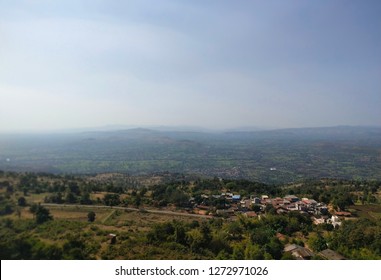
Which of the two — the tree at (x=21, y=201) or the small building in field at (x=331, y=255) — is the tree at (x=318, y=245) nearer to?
the small building in field at (x=331, y=255)

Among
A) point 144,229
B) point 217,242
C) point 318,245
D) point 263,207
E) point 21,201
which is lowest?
point 263,207

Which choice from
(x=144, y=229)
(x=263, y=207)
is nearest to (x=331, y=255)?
(x=144, y=229)

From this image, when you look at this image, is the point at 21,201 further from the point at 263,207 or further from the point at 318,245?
the point at 263,207

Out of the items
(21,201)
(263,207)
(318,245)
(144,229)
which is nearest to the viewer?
(21,201)

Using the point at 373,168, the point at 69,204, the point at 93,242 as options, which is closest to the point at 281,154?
the point at 373,168

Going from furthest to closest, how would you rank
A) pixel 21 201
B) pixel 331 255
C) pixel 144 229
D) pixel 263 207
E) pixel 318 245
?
pixel 263 207
pixel 144 229
pixel 318 245
pixel 331 255
pixel 21 201

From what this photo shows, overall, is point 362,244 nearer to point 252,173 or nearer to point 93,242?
point 93,242

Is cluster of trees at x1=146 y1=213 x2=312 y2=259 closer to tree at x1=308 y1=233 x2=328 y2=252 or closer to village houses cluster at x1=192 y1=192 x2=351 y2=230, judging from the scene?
tree at x1=308 y1=233 x2=328 y2=252

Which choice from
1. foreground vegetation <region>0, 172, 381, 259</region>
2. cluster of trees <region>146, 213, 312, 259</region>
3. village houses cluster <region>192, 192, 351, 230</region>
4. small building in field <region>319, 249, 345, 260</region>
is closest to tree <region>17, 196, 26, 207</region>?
foreground vegetation <region>0, 172, 381, 259</region>

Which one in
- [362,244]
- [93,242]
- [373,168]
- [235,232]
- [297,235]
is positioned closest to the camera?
[93,242]
